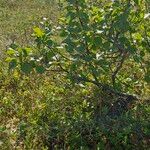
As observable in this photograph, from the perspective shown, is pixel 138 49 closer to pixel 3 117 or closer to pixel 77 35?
pixel 77 35

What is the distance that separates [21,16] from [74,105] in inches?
242

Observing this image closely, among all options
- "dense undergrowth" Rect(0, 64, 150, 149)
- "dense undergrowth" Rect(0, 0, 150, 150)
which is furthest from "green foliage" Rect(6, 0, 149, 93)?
"dense undergrowth" Rect(0, 64, 150, 149)

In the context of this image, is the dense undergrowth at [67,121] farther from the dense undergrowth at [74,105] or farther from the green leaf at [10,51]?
the green leaf at [10,51]

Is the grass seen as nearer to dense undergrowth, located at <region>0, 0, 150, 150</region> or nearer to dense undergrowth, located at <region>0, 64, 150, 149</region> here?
dense undergrowth, located at <region>0, 64, 150, 149</region>

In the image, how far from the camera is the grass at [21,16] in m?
10.3

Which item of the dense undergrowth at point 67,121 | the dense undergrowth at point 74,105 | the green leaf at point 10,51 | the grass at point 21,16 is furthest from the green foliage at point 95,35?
the grass at point 21,16

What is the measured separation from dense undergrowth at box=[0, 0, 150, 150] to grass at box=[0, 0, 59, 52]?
2913 millimetres

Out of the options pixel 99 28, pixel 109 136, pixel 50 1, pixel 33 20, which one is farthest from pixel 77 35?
pixel 50 1

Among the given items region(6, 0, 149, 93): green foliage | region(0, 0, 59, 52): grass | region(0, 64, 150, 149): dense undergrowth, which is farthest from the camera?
region(0, 0, 59, 52): grass

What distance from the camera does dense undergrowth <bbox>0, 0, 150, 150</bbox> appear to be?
5965 mm

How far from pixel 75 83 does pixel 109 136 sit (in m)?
1.26

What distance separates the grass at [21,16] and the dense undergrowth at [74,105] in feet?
9.56

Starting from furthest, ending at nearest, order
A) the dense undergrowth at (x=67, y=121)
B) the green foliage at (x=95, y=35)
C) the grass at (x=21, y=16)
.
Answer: the grass at (x=21, y=16) < the green foliage at (x=95, y=35) < the dense undergrowth at (x=67, y=121)

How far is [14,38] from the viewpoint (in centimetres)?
1022
